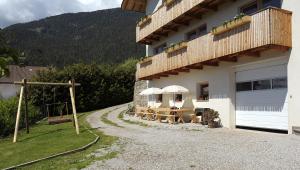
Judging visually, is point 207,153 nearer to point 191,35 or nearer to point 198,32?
point 198,32

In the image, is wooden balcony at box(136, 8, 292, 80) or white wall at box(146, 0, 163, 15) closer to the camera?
wooden balcony at box(136, 8, 292, 80)

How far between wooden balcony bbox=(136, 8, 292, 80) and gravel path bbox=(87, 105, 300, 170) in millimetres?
4040

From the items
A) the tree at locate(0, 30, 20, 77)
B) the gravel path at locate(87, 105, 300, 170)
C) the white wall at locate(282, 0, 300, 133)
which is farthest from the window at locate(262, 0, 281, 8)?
the tree at locate(0, 30, 20, 77)

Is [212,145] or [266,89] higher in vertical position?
[266,89]

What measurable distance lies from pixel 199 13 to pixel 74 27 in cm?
10336

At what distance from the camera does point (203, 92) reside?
2175cm

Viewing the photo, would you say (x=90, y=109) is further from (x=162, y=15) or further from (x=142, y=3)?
(x=162, y=15)

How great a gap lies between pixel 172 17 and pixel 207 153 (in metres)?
14.2

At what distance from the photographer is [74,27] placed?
390 feet

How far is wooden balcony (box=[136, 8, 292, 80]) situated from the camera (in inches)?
550

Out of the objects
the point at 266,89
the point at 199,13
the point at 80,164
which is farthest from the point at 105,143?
the point at 199,13

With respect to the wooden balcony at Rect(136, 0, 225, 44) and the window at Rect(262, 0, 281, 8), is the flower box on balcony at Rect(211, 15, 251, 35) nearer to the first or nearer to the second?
the window at Rect(262, 0, 281, 8)

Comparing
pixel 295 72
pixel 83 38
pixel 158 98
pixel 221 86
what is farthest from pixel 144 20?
pixel 83 38

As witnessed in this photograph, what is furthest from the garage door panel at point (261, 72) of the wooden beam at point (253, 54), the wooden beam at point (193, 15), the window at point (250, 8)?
the wooden beam at point (193, 15)
